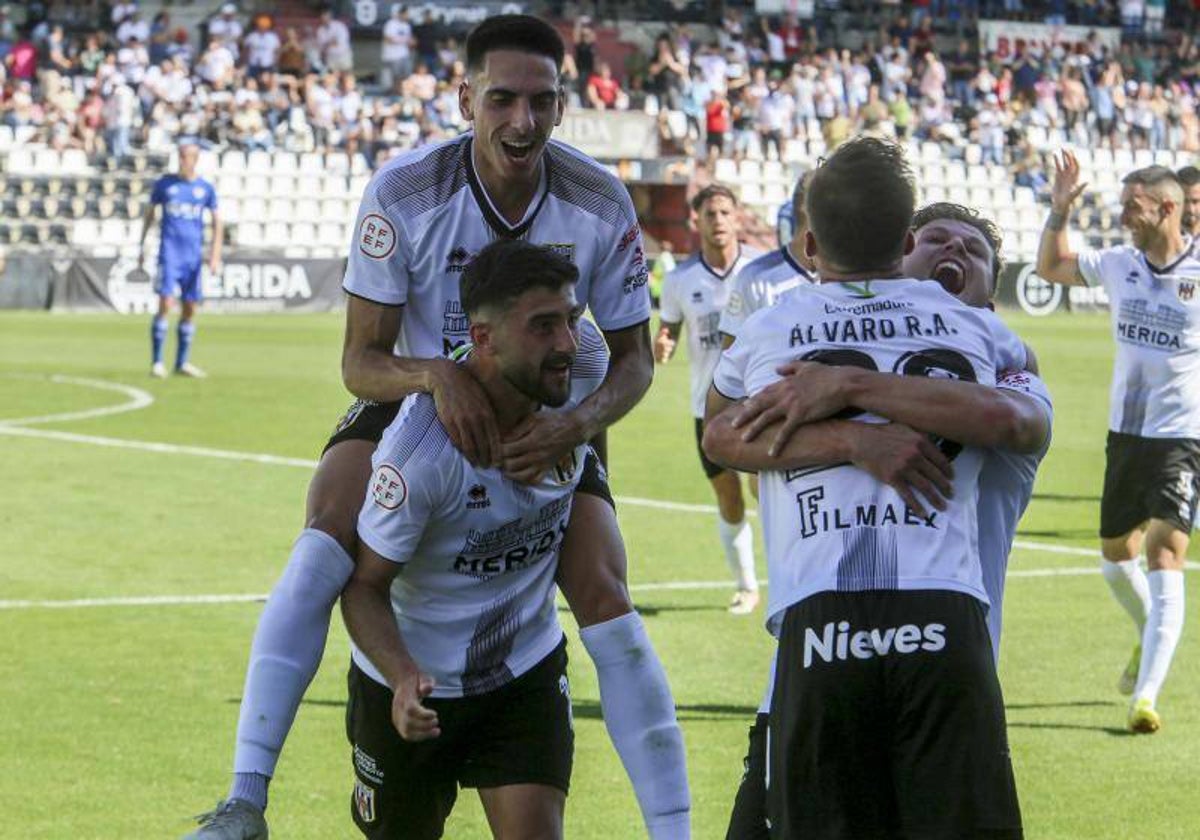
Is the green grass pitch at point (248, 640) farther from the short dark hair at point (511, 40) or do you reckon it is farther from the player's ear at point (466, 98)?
the short dark hair at point (511, 40)

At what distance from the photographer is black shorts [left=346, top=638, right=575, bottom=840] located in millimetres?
5398

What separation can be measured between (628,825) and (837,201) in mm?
3476

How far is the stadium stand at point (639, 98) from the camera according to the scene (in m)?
40.0

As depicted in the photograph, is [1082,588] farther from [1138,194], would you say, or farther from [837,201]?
[837,201]

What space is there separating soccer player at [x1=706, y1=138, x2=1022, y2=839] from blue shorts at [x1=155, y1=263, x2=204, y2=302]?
2082 cm

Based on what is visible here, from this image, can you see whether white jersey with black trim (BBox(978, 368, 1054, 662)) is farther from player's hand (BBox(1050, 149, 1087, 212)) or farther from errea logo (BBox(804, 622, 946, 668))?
player's hand (BBox(1050, 149, 1087, 212))

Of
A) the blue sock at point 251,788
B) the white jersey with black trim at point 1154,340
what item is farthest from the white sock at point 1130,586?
the blue sock at point 251,788

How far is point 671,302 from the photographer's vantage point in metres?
13.2

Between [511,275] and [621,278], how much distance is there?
3.32ft

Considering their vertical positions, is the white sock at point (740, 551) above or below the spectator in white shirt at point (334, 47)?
below

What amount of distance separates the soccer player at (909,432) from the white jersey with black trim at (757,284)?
676 centimetres

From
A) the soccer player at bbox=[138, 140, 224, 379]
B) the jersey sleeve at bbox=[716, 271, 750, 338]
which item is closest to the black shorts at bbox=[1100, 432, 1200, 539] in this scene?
the jersey sleeve at bbox=[716, 271, 750, 338]

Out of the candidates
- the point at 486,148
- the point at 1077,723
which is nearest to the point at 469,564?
the point at 486,148

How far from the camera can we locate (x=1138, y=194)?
952cm
